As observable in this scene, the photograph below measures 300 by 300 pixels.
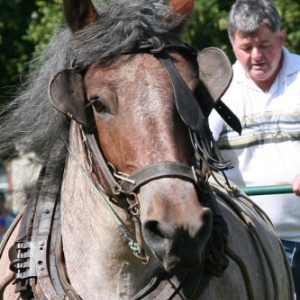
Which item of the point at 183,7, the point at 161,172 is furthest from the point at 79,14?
the point at 161,172

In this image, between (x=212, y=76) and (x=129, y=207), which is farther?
(x=212, y=76)

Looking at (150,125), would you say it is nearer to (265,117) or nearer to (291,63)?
(265,117)

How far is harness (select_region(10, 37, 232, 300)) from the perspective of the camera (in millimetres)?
3699

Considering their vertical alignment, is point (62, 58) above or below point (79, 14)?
below

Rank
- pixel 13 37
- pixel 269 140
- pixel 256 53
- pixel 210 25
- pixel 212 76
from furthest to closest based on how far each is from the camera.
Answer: pixel 13 37 < pixel 210 25 < pixel 256 53 < pixel 269 140 < pixel 212 76

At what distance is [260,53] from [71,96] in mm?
2251

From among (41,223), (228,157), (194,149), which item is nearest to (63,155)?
(41,223)

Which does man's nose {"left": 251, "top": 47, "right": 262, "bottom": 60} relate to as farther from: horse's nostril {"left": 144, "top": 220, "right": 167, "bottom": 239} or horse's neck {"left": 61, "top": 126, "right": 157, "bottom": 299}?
horse's nostril {"left": 144, "top": 220, "right": 167, "bottom": 239}

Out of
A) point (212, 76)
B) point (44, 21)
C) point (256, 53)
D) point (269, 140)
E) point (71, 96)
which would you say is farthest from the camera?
point (44, 21)

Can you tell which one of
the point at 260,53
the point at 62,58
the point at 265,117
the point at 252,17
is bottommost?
the point at 265,117

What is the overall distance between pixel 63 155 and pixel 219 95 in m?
0.73

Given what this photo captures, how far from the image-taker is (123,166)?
12.3 feet

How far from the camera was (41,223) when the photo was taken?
4.18 meters

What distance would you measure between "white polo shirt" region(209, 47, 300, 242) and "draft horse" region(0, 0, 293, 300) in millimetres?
1400
